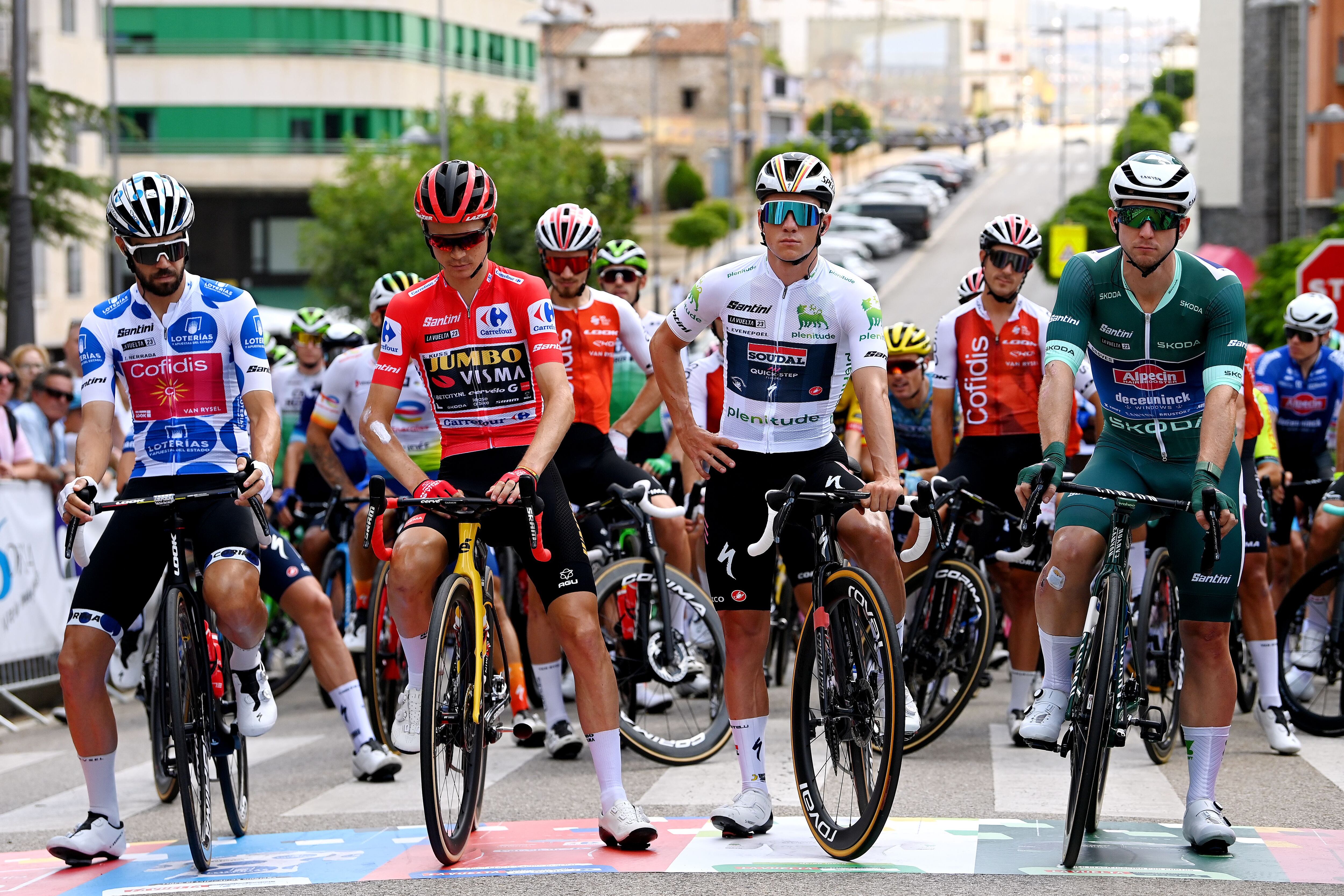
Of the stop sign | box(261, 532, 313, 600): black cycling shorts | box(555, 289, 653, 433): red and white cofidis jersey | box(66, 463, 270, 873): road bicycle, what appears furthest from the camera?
the stop sign

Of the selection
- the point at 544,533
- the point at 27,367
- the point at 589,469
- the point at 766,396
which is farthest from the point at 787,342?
the point at 27,367

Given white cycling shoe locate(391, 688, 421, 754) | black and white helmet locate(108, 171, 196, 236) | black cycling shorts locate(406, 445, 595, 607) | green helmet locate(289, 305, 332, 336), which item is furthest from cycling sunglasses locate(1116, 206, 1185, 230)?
green helmet locate(289, 305, 332, 336)

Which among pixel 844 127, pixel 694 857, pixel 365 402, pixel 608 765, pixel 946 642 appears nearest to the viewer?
pixel 694 857

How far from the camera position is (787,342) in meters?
6.77

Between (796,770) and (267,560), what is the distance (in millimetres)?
2566

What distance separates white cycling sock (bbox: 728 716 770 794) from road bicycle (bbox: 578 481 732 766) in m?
1.84

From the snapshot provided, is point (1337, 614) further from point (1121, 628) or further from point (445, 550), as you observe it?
point (445, 550)

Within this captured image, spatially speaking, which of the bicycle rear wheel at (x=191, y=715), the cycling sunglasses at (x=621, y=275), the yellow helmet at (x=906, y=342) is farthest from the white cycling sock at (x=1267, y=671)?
the bicycle rear wheel at (x=191, y=715)

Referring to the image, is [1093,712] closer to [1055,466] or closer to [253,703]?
[1055,466]

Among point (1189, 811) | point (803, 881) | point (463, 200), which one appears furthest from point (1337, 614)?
point (463, 200)

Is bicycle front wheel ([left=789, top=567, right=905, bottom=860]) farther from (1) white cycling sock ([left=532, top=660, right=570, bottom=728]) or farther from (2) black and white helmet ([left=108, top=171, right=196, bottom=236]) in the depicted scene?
(2) black and white helmet ([left=108, top=171, right=196, bottom=236])

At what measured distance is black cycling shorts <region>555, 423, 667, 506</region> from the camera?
912 centimetres

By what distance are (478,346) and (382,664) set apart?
111 inches

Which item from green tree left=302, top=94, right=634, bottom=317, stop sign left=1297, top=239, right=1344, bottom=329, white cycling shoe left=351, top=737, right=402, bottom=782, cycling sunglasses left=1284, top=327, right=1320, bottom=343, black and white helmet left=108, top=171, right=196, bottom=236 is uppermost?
green tree left=302, top=94, right=634, bottom=317
